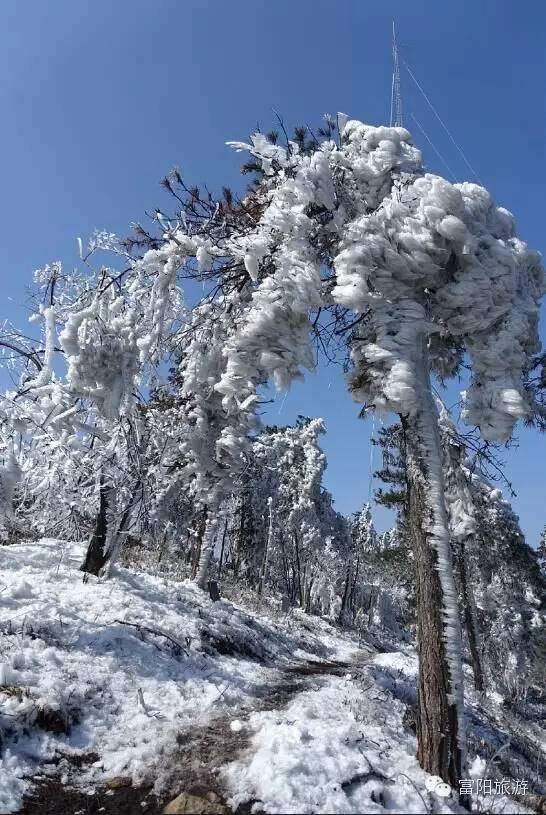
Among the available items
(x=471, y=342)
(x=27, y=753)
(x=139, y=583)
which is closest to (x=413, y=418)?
(x=471, y=342)

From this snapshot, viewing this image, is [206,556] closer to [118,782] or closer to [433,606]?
[118,782]

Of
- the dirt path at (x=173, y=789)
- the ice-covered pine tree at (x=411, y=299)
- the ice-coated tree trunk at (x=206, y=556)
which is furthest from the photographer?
the ice-coated tree trunk at (x=206, y=556)

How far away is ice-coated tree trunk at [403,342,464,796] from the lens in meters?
4.36

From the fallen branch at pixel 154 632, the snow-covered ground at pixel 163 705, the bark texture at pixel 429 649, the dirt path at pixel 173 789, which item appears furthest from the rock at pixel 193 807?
the fallen branch at pixel 154 632

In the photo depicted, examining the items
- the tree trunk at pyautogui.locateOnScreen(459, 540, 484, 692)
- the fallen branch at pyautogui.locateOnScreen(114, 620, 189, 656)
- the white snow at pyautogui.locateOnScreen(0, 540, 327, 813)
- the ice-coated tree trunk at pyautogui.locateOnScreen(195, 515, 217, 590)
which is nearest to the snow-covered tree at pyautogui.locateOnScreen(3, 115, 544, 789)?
the white snow at pyautogui.locateOnScreen(0, 540, 327, 813)

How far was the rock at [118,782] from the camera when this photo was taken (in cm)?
415

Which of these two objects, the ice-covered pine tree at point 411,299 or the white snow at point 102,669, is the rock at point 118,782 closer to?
the white snow at point 102,669

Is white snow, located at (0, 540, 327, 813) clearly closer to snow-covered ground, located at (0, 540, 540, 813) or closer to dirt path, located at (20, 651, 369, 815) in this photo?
snow-covered ground, located at (0, 540, 540, 813)

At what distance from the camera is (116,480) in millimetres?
8883

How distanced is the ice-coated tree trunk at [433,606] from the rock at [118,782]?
2.74m

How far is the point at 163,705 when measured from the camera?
6215mm

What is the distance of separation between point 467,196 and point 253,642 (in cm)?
1139

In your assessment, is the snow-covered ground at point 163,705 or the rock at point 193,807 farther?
the snow-covered ground at point 163,705

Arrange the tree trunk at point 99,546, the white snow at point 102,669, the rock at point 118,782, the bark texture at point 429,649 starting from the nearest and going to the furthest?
1. the rock at point 118,782
2. the bark texture at point 429,649
3. the white snow at point 102,669
4. the tree trunk at point 99,546
